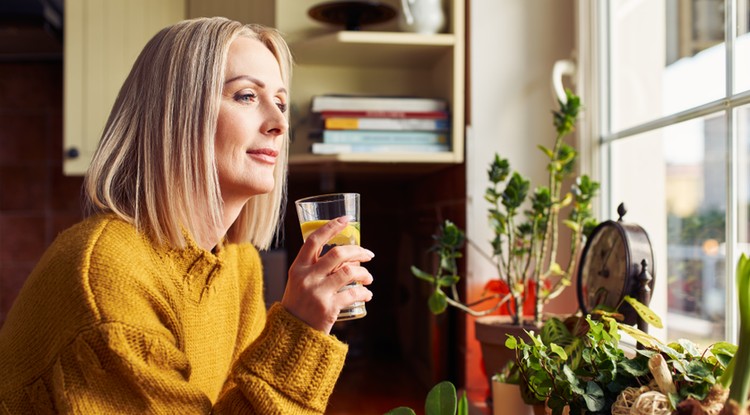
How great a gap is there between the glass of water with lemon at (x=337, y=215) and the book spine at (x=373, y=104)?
753 millimetres

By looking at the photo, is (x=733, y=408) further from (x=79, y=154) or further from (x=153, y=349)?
(x=79, y=154)

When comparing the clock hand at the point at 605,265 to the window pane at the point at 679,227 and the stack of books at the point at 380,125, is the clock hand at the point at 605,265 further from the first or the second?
the stack of books at the point at 380,125

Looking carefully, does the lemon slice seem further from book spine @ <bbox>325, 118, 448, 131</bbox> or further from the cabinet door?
the cabinet door

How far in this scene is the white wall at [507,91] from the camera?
1702 mm

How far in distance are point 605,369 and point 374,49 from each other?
3.59 ft

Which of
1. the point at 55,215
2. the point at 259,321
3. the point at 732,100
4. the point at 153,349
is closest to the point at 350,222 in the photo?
the point at 153,349

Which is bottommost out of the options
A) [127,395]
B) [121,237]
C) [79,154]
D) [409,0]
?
[127,395]

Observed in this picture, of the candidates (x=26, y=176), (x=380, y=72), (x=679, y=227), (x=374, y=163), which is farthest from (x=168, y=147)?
(x=26, y=176)

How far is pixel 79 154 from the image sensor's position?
6.32 feet

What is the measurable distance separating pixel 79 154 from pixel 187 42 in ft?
3.19

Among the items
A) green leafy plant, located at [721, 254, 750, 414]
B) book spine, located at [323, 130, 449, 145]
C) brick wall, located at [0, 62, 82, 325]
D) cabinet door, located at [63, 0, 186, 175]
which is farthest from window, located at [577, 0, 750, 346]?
brick wall, located at [0, 62, 82, 325]

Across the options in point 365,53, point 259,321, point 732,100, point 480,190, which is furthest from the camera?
point 365,53

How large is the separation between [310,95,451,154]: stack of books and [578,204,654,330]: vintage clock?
0.54 metres

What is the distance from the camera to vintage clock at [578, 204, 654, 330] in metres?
1.10
